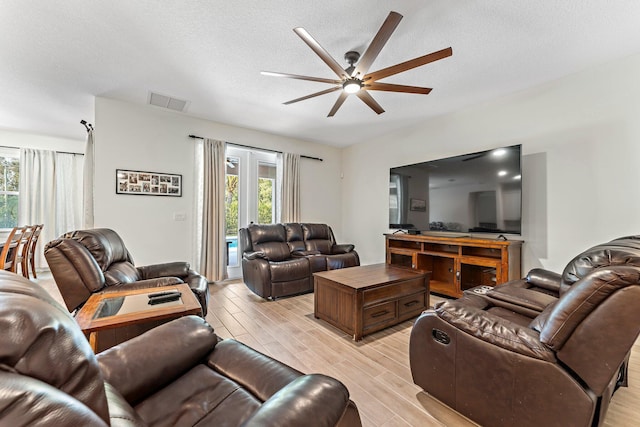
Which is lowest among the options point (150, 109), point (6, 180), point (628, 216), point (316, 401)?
point (316, 401)

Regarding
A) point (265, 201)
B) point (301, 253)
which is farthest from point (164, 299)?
point (265, 201)

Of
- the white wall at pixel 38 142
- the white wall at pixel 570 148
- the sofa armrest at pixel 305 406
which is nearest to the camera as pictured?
the sofa armrest at pixel 305 406

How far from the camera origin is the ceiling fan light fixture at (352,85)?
242 centimetres

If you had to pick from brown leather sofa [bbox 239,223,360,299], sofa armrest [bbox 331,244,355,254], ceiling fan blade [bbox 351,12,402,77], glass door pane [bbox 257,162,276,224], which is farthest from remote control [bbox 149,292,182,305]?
glass door pane [bbox 257,162,276,224]

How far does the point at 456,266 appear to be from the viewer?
3604 mm

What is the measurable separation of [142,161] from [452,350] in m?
4.37

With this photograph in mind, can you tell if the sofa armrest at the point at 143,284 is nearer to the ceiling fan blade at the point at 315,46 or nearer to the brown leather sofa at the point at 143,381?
the brown leather sofa at the point at 143,381

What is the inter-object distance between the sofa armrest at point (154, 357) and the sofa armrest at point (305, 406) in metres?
0.58

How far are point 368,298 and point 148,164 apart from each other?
364 centimetres

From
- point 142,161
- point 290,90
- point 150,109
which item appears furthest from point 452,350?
point 150,109

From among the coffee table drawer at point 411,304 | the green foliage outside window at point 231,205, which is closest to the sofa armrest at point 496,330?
the coffee table drawer at point 411,304

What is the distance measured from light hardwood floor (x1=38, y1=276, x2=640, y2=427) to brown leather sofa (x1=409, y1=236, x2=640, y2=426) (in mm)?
188

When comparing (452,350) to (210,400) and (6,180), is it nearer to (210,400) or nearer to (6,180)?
(210,400)

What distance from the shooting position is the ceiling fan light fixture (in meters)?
2.42
